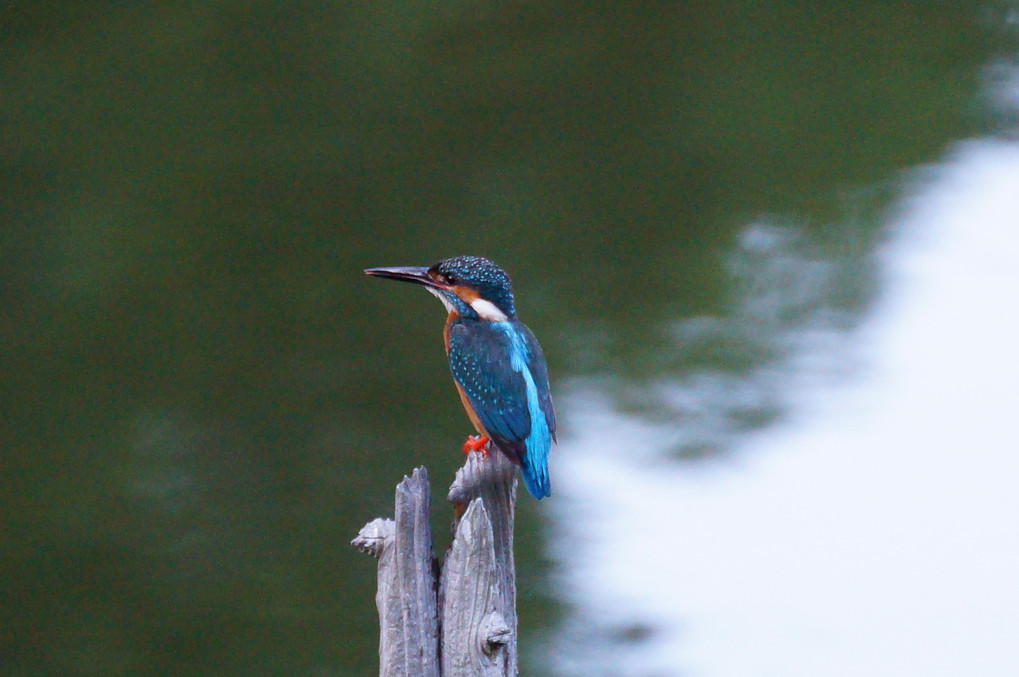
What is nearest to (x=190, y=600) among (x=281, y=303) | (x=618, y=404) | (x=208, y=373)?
(x=208, y=373)

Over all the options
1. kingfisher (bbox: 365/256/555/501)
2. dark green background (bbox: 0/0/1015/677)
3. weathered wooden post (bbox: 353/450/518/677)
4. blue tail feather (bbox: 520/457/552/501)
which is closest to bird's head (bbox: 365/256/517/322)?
kingfisher (bbox: 365/256/555/501)

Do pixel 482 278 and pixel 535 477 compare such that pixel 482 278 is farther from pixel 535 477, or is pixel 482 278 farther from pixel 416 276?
pixel 535 477

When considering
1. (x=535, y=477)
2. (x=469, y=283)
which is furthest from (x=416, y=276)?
(x=535, y=477)

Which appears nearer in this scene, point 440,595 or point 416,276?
point 440,595

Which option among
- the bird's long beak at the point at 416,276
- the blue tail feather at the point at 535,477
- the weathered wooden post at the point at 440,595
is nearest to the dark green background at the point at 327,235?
the bird's long beak at the point at 416,276

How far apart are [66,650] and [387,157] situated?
2.31 m

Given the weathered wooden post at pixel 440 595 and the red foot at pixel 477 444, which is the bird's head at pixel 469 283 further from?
the weathered wooden post at pixel 440 595

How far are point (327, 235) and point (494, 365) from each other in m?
2.60

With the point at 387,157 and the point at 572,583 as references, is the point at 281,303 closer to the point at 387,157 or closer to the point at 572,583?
the point at 387,157

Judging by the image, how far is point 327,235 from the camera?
4.66 metres

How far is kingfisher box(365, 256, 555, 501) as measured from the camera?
6.72 ft

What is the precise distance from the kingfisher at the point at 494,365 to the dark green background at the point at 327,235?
5.79ft

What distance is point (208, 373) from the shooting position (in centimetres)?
434

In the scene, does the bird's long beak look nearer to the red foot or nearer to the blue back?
the blue back
